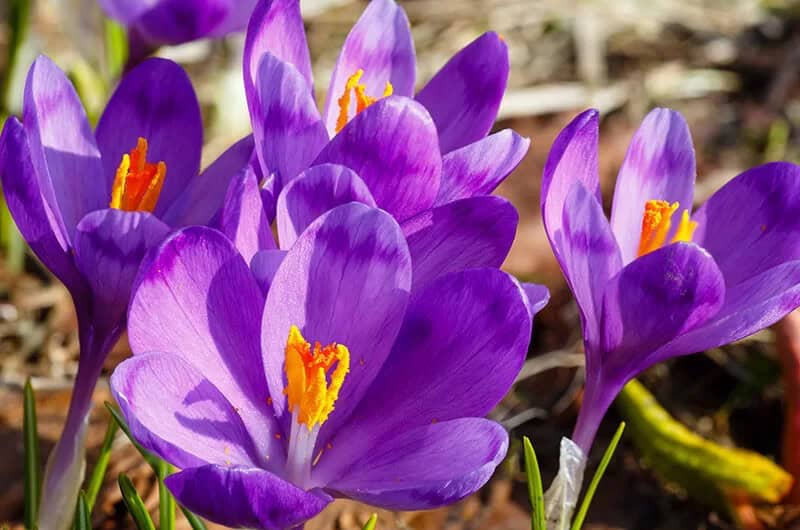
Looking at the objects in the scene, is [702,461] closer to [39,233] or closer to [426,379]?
[426,379]

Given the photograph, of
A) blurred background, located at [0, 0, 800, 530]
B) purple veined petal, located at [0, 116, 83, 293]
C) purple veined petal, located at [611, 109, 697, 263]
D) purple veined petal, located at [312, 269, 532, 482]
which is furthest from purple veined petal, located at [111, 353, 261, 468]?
blurred background, located at [0, 0, 800, 530]

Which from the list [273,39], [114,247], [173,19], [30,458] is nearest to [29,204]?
[114,247]

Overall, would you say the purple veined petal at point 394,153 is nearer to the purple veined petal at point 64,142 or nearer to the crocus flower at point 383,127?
the crocus flower at point 383,127

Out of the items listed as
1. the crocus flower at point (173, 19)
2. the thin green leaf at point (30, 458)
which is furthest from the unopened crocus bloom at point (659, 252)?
the crocus flower at point (173, 19)

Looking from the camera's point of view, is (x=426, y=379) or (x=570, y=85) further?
(x=570, y=85)

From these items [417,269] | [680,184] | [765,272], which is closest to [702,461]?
[680,184]

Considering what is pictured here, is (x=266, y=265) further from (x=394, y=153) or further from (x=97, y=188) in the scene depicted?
(x=97, y=188)

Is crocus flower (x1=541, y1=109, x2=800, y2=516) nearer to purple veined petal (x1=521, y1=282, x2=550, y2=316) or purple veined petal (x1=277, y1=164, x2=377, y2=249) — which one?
purple veined petal (x1=521, y1=282, x2=550, y2=316)
